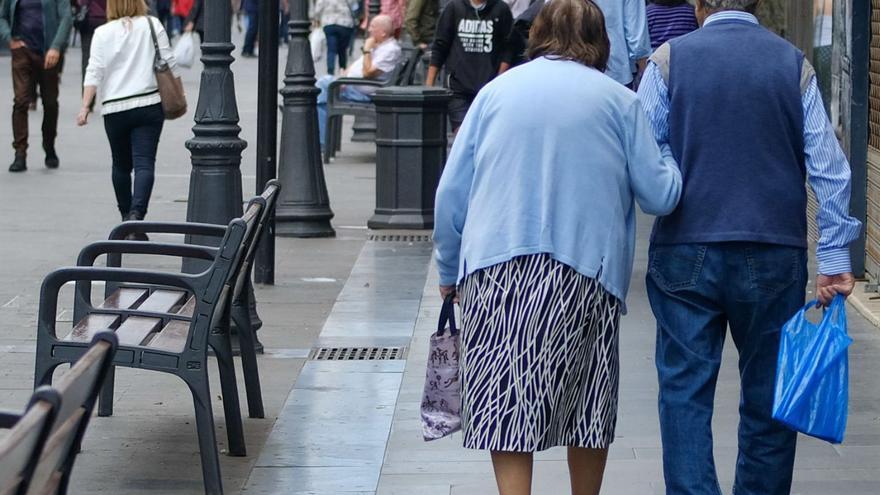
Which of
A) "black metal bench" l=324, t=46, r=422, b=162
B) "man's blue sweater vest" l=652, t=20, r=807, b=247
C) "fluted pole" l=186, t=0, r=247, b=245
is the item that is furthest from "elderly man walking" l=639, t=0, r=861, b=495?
"black metal bench" l=324, t=46, r=422, b=162

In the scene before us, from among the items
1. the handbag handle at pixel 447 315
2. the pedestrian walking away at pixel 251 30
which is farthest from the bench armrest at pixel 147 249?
the pedestrian walking away at pixel 251 30

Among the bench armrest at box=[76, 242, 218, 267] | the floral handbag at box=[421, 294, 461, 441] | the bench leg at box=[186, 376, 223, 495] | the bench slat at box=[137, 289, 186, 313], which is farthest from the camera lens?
the bench slat at box=[137, 289, 186, 313]

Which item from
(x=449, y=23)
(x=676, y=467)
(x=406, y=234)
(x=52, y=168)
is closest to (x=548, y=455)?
(x=676, y=467)

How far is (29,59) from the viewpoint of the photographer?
15.0 meters

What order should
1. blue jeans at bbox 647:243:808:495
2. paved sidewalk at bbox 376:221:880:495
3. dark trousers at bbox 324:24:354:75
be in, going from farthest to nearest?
dark trousers at bbox 324:24:354:75, paved sidewalk at bbox 376:221:880:495, blue jeans at bbox 647:243:808:495

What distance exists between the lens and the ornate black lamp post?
1145 centimetres

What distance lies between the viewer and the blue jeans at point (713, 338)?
14.4ft

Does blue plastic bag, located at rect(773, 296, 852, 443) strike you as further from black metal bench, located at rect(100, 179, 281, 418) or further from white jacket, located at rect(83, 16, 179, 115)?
white jacket, located at rect(83, 16, 179, 115)

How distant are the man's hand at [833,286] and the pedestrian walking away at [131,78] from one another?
685 cm

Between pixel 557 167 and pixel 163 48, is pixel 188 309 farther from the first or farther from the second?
pixel 163 48

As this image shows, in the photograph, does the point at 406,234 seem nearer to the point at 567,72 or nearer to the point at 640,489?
the point at 640,489

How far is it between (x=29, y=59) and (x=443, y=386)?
11265 millimetres

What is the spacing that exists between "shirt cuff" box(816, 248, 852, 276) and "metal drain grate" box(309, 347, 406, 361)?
327cm

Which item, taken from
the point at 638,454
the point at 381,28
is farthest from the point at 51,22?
the point at 638,454
